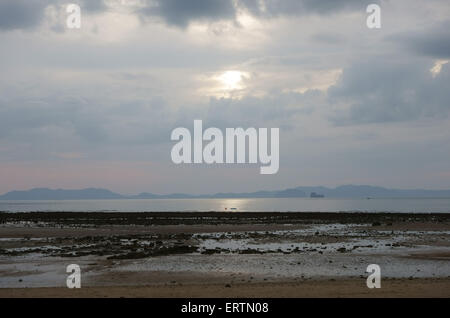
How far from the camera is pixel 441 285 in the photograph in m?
17.9

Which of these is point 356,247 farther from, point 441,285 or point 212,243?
point 441,285

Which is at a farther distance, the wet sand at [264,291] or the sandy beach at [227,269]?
the sandy beach at [227,269]

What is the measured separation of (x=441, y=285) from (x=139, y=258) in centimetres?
1912

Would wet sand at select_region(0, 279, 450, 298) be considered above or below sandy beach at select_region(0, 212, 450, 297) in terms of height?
above

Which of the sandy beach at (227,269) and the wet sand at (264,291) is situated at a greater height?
the wet sand at (264,291)

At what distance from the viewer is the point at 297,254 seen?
1235 inches

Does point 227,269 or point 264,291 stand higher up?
point 264,291

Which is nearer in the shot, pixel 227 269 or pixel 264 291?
pixel 264 291

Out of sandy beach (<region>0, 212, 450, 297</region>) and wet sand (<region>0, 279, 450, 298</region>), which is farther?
sandy beach (<region>0, 212, 450, 297</region>)
